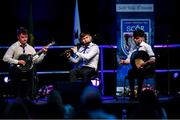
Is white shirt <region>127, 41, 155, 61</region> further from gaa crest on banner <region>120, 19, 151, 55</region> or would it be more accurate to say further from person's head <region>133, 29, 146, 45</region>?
gaa crest on banner <region>120, 19, 151, 55</region>

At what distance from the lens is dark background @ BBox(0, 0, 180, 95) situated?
508 inches

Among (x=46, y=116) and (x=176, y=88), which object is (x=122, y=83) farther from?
(x=46, y=116)

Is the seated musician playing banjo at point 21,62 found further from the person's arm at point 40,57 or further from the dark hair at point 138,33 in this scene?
the dark hair at point 138,33

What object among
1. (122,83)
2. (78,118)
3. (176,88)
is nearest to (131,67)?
(122,83)

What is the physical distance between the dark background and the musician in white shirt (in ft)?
8.12

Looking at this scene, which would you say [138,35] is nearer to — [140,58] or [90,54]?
[140,58]

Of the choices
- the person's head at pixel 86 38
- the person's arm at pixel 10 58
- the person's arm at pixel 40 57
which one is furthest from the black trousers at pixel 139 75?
the person's arm at pixel 10 58

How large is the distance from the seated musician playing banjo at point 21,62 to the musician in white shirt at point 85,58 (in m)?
0.65


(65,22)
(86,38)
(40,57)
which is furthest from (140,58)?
(65,22)

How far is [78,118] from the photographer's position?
586 centimetres

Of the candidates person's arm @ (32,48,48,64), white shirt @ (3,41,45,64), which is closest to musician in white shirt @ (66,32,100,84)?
person's arm @ (32,48,48,64)

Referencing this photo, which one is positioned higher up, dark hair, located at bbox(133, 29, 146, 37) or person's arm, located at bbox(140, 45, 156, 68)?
dark hair, located at bbox(133, 29, 146, 37)

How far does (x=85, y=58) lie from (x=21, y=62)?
1.24 meters

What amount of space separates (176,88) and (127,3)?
2.50m
